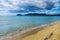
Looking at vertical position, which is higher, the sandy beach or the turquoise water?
the turquoise water

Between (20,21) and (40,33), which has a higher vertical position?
(20,21)

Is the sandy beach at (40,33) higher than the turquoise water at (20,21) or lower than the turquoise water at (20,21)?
lower

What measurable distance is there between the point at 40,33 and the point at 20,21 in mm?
332

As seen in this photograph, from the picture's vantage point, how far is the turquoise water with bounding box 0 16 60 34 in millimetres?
1746

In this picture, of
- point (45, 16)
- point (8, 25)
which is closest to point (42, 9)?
point (45, 16)

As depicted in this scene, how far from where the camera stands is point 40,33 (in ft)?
5.78

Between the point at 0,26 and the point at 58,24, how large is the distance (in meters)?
0.82

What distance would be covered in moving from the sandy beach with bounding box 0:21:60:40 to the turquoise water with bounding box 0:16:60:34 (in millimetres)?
71

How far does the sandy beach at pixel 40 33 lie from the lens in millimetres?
1722

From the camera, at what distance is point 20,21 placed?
5.92 feet

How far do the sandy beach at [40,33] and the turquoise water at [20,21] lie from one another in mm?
71

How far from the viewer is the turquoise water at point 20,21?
Result: 1746mm

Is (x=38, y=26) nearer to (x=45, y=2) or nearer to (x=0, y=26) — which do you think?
(x=45, y=2)

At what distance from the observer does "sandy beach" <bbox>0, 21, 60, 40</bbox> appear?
1722 mm
